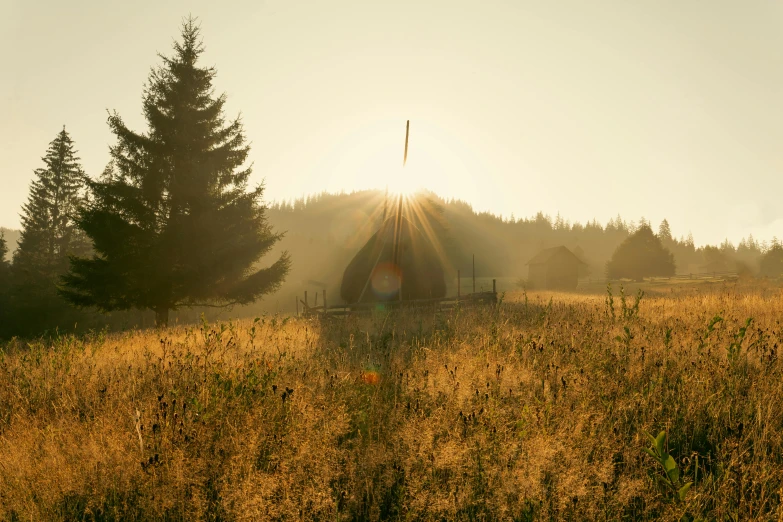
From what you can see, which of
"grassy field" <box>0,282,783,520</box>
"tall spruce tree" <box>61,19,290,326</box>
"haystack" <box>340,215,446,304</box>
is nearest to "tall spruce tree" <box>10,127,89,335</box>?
"tall spruce tree" <box>61,19,290,326</box>

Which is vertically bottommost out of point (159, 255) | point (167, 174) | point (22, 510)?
point (22, 510)

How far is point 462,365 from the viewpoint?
5648mm

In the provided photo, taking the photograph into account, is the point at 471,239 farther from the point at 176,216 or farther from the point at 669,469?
the point at 669,469

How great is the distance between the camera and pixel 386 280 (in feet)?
60.5

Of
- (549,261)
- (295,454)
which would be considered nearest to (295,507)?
(295,454)

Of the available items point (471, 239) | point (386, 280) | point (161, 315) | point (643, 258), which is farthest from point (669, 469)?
point (471, 239)

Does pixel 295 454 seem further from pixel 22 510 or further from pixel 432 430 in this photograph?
pixel 22 510

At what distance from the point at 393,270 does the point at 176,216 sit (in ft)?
28.8

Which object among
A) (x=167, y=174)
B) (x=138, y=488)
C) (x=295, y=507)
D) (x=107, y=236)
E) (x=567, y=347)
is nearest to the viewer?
(x=295, y=507)

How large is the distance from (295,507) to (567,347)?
16.1ft

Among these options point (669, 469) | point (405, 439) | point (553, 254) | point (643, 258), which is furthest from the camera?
point (643, 258)

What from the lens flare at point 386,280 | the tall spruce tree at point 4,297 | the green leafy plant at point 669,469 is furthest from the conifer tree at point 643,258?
the tall spruce tree at point 4,297

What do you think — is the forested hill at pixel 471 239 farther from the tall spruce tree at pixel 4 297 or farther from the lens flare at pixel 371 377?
the lens flare at pixel 371 377

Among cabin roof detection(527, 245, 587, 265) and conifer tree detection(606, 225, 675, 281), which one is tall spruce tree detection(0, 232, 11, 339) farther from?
conifer tree detection(606, 225, 675, 281)
